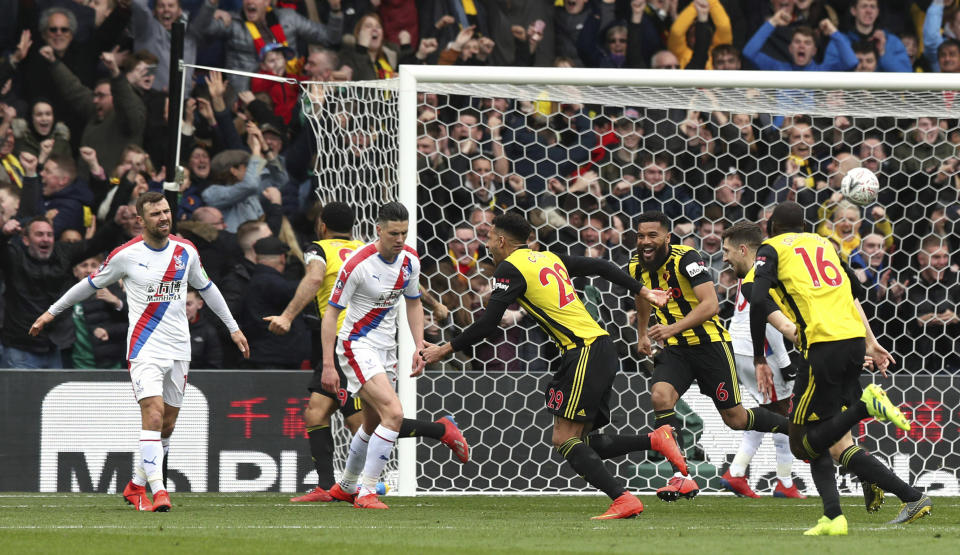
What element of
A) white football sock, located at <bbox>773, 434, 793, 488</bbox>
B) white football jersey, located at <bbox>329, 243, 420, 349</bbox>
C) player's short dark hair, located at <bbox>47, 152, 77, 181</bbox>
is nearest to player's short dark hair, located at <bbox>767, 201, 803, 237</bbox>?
white football jersey, located at <bbox>329, 243, 420, 349</bbox>

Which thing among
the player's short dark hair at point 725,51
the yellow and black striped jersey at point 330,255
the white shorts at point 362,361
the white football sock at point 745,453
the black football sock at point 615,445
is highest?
the player's short dark hair at point 725,51

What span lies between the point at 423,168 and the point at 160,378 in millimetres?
3803

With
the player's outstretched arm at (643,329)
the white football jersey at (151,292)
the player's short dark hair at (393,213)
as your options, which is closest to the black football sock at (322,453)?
the white football jersey at (151,292)

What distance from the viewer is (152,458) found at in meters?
8.09

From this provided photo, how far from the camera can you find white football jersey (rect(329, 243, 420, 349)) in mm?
8414

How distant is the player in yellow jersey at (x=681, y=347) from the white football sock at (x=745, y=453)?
1.77 ft

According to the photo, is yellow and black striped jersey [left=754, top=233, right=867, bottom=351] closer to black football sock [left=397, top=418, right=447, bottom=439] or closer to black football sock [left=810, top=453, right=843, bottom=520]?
black football sock [left=810, top=453, right=843, bottom=520]

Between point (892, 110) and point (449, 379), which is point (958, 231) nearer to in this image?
point (892, 110)

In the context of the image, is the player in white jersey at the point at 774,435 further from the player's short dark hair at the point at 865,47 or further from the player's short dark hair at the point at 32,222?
the player's short dark hair at the point at 32,222

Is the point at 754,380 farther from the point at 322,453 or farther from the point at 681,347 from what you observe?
the point at 322,453

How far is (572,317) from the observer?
773 cm

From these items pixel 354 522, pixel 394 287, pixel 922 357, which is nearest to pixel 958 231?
pixel 922 357

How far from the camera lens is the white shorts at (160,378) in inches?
320

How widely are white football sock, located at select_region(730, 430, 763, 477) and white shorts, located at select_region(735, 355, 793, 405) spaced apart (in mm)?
295
